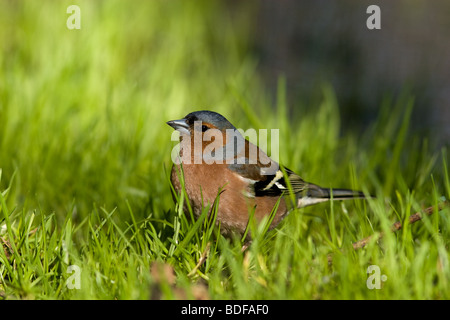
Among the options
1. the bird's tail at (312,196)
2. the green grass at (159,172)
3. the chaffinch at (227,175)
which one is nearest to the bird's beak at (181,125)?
the chaffinch at (227,175)

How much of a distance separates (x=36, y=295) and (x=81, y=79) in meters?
2.95

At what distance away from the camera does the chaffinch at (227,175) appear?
11.5ft

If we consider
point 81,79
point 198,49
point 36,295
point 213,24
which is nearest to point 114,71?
point 81,79

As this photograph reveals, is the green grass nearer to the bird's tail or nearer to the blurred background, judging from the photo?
the blurred background

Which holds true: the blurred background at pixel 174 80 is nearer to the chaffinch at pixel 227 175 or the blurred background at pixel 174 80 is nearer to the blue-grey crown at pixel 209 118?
the chaffinch at pixel 227 175

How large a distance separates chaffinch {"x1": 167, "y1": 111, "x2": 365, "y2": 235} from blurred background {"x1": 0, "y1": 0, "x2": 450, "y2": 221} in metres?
0.44

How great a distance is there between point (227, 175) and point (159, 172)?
100cm

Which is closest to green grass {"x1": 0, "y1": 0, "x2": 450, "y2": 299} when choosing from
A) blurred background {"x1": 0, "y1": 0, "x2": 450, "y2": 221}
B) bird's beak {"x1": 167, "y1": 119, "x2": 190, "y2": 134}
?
blurred background {"x1": 0, "y1": 0, "x2": 450, "y2": 221}

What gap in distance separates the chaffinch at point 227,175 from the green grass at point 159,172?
0.12 meters

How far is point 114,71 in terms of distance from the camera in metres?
6.34

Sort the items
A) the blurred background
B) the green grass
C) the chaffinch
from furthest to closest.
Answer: the blurred background < the chaffinch < the green grass

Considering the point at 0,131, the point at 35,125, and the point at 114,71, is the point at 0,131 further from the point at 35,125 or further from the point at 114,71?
the point at 114,71

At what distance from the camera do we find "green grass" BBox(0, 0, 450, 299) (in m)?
2.89

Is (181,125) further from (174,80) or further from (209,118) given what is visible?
(174,80)
